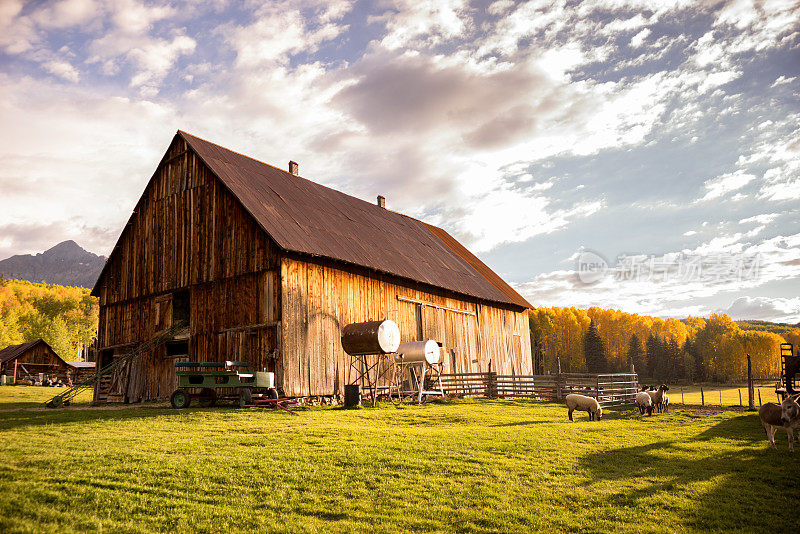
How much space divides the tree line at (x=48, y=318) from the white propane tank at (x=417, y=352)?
2743 inches

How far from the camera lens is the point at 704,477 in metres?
10.2

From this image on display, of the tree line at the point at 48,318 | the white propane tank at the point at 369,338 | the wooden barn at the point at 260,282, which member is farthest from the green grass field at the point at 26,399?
the tree line at the point at 48,318

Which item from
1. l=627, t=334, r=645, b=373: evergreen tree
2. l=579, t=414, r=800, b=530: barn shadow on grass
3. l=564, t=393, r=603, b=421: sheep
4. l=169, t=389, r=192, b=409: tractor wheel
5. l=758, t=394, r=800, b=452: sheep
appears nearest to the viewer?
l=579, t=414, r=800, b=530: barn shadow on grass

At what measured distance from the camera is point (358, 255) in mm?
25484

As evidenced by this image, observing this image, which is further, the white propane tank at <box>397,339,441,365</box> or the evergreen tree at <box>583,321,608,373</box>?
the evergreen tree at <box>583,321,608,373</box>

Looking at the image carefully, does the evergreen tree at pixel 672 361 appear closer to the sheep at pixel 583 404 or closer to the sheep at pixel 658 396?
the sheep at pixel 658 396

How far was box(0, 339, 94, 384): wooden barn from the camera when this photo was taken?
2245 inches

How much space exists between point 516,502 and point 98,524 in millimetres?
5947

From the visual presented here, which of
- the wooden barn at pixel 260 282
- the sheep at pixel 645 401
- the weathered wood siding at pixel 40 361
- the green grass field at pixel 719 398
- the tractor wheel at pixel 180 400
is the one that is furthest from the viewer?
the weathered wood siding at pixel 40 361

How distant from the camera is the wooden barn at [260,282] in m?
21.9

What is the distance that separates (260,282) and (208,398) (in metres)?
4.92

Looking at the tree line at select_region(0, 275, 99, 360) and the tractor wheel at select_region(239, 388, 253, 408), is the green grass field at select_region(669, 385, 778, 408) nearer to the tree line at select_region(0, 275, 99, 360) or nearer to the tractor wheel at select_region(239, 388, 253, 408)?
the tractor wheel at select_region(239, 388, 253, 408)

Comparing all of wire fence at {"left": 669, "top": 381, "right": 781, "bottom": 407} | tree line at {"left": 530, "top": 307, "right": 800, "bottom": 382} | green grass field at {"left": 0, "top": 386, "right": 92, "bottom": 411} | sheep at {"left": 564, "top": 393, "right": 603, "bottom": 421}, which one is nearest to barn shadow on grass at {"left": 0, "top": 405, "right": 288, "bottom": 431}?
green grass field at {"left": 0, "top": 386, "right": 92, "bottom": 411}

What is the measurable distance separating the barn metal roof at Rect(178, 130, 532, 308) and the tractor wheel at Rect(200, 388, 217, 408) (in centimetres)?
620
